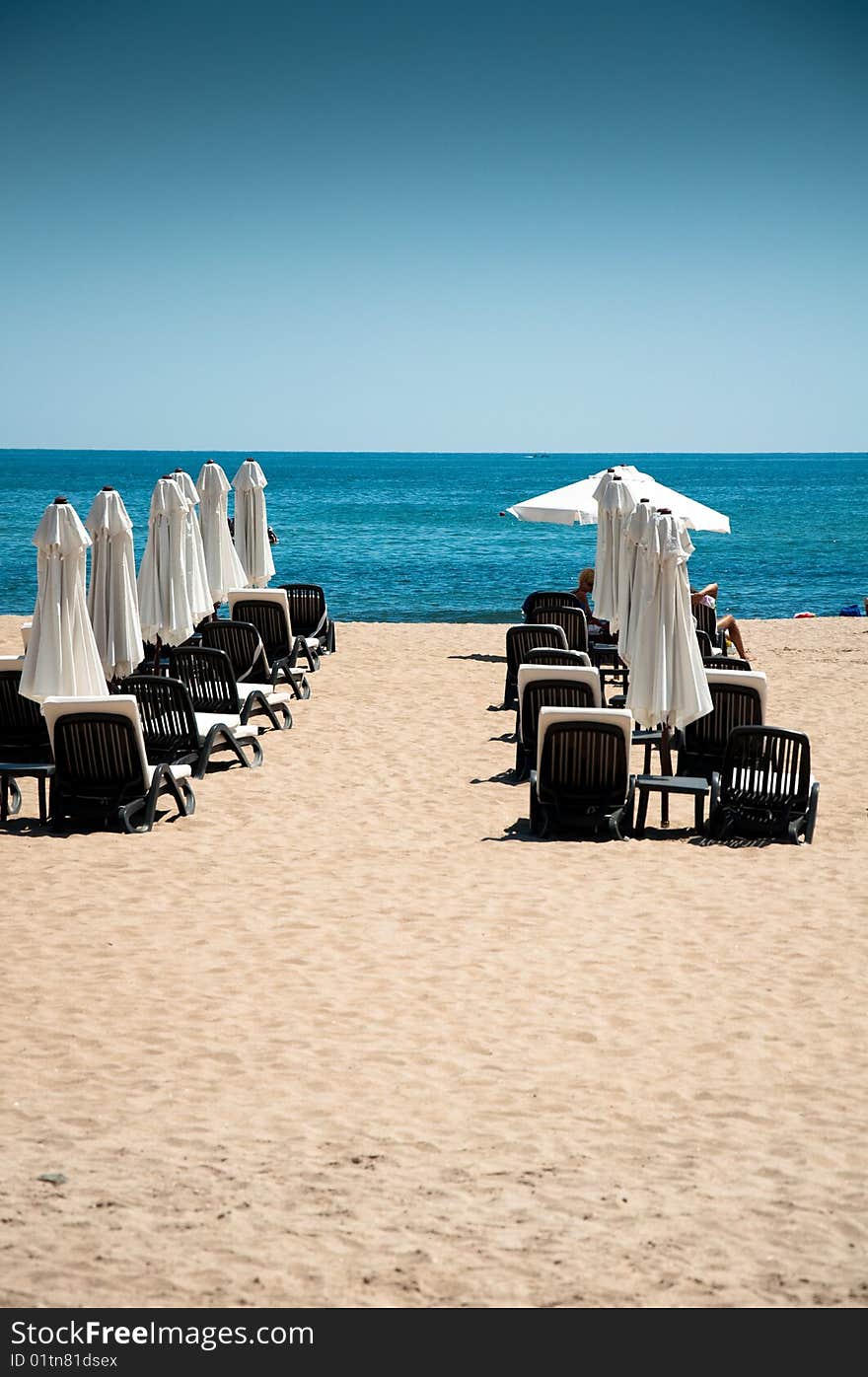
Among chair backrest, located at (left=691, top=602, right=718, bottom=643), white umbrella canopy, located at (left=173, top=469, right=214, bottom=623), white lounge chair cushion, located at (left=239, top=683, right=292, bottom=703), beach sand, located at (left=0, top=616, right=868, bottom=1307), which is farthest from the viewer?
chair backrest, located at (left=691, top=602, right=718, bottom=643)

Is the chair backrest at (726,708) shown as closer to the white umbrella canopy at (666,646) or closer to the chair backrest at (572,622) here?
the white umbrella canopy at (666,646)

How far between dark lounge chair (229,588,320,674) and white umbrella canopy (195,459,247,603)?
1.48 feet

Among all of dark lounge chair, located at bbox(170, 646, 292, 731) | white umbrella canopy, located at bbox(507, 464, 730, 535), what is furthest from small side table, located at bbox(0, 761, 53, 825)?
white umbrella canopy, located at bbox(507, 464, 730, 535)

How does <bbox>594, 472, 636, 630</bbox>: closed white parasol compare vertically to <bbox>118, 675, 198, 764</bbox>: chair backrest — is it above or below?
above

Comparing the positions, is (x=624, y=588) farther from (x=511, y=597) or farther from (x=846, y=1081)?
(x=511, y=597)

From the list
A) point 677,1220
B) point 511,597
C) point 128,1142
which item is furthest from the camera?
point 511,597

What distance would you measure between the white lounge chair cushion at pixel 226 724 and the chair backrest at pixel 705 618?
5.91m

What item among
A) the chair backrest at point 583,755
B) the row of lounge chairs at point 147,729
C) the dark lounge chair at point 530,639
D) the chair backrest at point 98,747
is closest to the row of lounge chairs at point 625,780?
the chair backrest at point 583,755

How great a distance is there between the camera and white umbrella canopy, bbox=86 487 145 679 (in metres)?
11.4

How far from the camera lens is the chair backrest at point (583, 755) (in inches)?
355

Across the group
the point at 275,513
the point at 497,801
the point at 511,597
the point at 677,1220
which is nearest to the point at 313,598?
the point at 497,801

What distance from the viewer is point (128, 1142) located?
475 cm

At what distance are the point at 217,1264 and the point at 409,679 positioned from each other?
494 inches

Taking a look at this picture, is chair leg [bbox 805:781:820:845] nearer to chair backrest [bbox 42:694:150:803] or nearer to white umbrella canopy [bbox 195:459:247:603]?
chair backrest [bbox 42:694:150:803]
